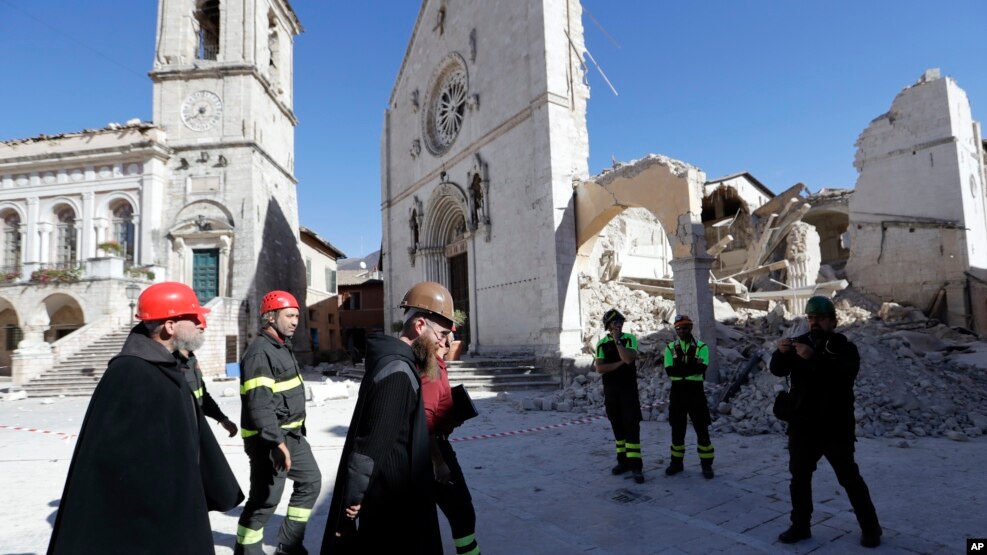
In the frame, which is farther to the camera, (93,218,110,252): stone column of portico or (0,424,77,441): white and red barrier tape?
(93,218,110,252): stone column of portico

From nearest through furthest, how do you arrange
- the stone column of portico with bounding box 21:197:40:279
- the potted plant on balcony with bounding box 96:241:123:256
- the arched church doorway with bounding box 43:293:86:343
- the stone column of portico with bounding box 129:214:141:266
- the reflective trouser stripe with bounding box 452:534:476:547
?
the reflective trouser stripe with bounding box 452:534:476:547 → the potted plant on balcony with bounding box 96:241:123:256 → the arched church doorway with bounding box 43:293:86:343 → the stone column of portico with bounding box 129:214:141:266 → the stone column of portico with bounding box 21:197:40:279

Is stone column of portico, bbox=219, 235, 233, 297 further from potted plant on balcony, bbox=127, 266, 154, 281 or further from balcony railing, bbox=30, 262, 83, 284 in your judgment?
balcony railing, bbox=30, 262, 83, 284

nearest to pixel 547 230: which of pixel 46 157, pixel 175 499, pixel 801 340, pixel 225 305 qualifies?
pixel 801 340

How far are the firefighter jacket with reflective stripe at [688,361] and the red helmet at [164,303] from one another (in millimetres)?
4294

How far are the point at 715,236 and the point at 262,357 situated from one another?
25.7m

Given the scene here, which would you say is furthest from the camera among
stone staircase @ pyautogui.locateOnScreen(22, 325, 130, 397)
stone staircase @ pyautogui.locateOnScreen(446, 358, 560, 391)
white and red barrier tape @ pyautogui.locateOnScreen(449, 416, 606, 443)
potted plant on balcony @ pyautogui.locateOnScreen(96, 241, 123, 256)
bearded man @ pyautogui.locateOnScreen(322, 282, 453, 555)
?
potted plant on balcony @ pyautogui.locateOnScreen(96, 241, 123, 256)

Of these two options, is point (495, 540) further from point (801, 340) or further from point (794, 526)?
point (801, 340)

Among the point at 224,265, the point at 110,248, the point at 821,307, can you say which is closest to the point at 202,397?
the point at 821,307

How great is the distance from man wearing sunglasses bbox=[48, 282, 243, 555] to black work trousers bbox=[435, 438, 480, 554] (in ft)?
4.16

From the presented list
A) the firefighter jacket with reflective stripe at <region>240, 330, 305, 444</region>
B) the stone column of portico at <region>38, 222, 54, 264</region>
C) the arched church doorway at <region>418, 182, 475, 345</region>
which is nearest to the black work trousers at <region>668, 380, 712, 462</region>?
the firefighter jacket with reflective stripe at <region>240, 330, 305, 444</region>

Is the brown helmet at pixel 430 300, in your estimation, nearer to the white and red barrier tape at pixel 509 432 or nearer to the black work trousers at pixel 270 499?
the black work trousers at pixel 270 499

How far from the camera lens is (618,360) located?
5320 mm

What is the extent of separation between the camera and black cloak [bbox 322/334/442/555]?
2.20 meters

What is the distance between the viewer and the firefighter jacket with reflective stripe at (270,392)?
3342 millimetres
